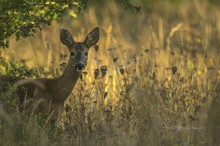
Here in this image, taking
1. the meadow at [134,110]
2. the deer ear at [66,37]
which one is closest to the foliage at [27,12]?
the meadow at [134,110]

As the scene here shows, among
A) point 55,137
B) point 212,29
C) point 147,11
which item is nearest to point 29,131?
point 55,137

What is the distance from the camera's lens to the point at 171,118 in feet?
28.8

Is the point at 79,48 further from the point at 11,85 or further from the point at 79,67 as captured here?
the point at 11,85

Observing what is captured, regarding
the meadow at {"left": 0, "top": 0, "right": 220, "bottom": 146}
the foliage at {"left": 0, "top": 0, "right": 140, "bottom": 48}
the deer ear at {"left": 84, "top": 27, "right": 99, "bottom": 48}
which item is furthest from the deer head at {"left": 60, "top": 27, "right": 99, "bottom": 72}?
the foliage at {"left": 0, "top": 0, "right": 140, "bottom": 48}

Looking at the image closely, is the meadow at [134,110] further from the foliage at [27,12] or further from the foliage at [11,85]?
the foliage at [27,12]

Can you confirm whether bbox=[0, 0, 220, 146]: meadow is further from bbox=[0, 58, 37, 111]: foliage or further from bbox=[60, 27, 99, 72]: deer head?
bbox=[60, 27, 99, 72]: deer head

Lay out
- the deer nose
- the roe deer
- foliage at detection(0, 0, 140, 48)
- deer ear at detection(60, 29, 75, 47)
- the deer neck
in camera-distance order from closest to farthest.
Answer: foliage at detection(0, 0, 140, 48) < the roe deer < the deer nose < the deer neck < deer ear at detection(60, 29, 75, 47)

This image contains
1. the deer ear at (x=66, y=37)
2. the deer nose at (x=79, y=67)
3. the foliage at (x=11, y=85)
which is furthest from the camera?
the deer ear at (x=66, y=37)

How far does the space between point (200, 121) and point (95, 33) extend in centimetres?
233

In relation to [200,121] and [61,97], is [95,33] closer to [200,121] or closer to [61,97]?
[61,97]

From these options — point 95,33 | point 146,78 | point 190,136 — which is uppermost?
point 95,33

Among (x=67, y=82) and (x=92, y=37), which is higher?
(x=92, y=37)

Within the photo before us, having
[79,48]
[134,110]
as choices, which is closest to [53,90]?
[79,48]

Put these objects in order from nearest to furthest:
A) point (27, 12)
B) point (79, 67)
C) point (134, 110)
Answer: point (27, 12) < point (134, 110) < point (79, 67)
